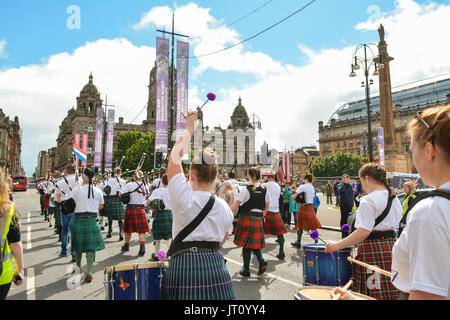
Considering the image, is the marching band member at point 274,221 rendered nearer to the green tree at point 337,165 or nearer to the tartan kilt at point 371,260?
the tartan kilt at point 371,260

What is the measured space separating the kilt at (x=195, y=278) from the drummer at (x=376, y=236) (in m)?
1.40

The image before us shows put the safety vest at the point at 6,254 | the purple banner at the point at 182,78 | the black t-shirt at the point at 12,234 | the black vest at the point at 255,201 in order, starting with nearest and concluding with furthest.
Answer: the safety vest at the point at 6,254
the black t-shirt at the point at 12,234
the black vest at the point at 255,201
the purple banner at the point at 182,78

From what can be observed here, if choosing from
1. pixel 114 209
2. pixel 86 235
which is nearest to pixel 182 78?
pixel 114 209

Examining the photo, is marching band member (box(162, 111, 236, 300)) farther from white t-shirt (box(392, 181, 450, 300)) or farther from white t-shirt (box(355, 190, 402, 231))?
white t-shirt (box(355, 190, 402, 231))

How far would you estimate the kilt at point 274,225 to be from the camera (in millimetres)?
7414

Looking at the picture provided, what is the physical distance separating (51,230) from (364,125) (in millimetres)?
75758

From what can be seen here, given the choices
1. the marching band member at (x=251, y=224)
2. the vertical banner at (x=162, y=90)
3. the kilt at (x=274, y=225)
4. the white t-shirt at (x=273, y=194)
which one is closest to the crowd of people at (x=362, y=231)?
the marching band member at (x=251, y=224)

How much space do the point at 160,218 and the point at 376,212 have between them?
5449 millimetres

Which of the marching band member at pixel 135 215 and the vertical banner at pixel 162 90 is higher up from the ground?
the vertical banner at pixel 162 90

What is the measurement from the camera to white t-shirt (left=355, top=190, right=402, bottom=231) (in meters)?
3.22

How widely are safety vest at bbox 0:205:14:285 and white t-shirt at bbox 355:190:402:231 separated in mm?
3526

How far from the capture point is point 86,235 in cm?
584
